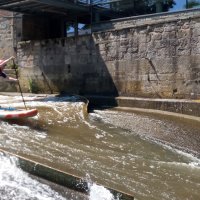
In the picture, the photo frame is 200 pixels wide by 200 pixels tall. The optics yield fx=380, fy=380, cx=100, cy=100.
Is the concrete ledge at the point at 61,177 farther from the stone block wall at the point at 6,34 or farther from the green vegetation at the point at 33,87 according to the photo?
the stone block wall at the point at 6,34

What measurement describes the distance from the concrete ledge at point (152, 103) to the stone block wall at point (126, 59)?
1.87ft

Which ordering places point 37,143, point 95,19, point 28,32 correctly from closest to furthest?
point 37,143 < point 95,19 < point 28,32

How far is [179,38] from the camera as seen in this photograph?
33.0 ft

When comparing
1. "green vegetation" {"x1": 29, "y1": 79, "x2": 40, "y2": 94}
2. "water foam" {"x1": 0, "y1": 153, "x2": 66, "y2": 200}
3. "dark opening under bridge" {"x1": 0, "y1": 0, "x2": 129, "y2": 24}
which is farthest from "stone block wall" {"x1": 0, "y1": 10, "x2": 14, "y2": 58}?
"water foam" {"x1": 0, "y1": 153, "x2": 66, "y2": 200}

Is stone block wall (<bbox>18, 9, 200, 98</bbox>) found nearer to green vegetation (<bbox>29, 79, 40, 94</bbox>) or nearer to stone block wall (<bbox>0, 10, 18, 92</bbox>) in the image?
green vegetation (<bbox>29, 79, 40, 94</bbox>)

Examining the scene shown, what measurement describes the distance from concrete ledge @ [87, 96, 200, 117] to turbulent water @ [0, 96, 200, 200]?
2.96 ft

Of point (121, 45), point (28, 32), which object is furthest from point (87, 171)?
point (28, 32)

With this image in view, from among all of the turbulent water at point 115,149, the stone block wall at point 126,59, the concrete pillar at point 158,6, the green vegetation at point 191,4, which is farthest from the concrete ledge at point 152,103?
the concrete pillar at point 158,6

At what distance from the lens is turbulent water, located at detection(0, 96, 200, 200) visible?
15.9ft

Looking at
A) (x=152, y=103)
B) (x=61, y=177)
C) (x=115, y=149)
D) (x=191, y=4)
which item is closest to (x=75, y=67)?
(x=152, y=103)

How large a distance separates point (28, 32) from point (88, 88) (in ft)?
13.6

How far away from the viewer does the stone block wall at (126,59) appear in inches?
393

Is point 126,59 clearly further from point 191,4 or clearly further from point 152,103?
point 191,4

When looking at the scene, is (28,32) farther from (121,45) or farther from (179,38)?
(179,38)
